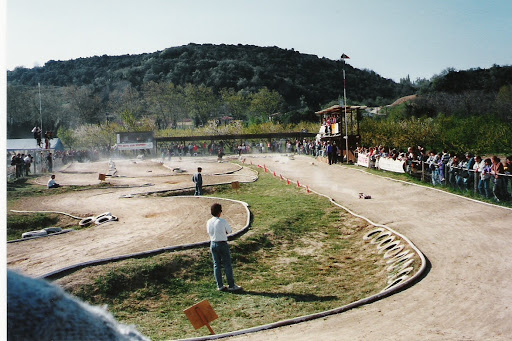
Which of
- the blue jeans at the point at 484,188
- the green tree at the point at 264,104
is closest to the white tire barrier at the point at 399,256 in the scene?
the blue jeans at the point at 484,188

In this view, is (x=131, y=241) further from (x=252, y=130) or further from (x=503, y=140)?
(x=252, y=130)

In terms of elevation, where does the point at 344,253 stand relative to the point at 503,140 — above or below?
below

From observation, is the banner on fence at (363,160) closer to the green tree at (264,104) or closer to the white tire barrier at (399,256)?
the white tire barrier at (399,256)

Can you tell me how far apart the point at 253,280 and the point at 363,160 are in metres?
21.2

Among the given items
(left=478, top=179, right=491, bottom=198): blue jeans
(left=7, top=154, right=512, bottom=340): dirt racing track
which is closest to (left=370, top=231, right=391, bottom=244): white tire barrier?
(left=7, top=154, right=512, bottom=340): dirt racing track

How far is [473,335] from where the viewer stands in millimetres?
6148

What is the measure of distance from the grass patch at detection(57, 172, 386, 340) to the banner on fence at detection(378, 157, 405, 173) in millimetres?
10080

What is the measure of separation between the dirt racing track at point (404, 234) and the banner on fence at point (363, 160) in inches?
126

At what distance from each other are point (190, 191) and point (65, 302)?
23169mm

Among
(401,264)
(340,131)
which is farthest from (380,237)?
(340,131)


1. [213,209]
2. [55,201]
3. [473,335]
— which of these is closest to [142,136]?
[55,201]

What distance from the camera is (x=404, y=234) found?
12492 millimetres

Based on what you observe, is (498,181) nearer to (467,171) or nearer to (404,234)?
(467,171)

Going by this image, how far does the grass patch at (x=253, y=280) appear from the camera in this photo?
28.2 ft
